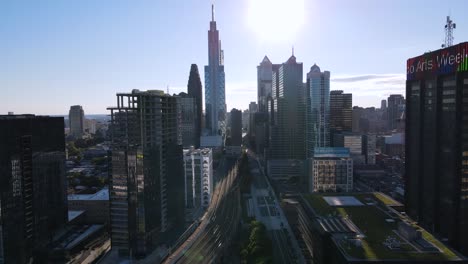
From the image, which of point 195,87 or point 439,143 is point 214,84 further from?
point 439,143

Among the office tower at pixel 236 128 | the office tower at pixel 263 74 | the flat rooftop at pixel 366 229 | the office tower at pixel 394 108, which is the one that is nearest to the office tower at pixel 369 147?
the office tower at pixel 236 128

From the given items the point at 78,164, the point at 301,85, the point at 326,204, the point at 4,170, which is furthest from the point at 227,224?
the point at 78,164

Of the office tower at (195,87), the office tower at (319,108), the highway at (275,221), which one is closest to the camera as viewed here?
the highway at (275,221)

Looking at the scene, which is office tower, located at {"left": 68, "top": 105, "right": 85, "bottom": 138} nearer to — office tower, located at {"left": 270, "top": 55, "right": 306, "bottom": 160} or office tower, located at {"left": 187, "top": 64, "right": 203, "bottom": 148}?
office tower, located at {"left": 187, "top": 64, "right": 203, "bottom": 148}

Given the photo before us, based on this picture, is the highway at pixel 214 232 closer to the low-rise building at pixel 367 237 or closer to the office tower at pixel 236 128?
the low-rise building at pixel 367 237

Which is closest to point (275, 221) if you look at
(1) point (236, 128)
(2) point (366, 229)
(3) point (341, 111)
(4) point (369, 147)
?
(2) point (366, 229)

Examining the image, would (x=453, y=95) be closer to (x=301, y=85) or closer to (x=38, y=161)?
(x=38, y=161)
